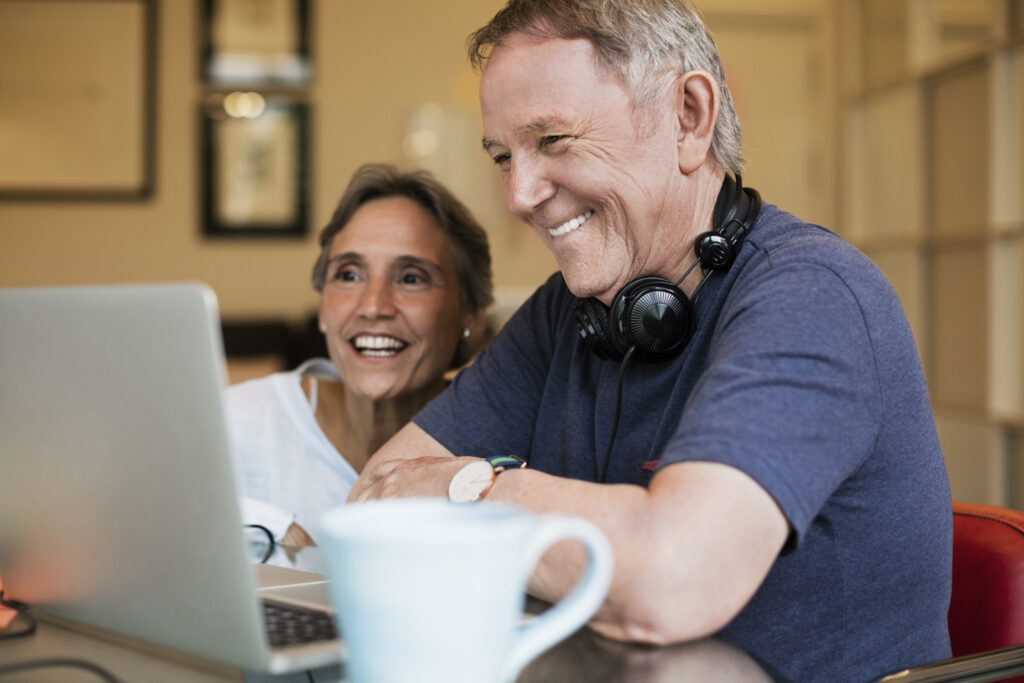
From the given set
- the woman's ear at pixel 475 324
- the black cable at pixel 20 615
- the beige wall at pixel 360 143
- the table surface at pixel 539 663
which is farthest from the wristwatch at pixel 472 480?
the beige wall at pixel 360 143

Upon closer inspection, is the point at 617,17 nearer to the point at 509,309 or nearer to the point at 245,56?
the point at 509,309

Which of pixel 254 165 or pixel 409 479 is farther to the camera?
pixel 254 165

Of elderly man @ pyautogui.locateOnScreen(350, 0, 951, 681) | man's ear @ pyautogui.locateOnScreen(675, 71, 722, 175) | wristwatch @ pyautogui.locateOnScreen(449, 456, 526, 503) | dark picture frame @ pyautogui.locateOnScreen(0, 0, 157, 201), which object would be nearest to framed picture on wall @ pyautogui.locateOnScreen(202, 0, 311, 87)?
dark picture frame @ pyautogui.locateOnScreen(0, 0, 157, 201)

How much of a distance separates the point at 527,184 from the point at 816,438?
0.50m

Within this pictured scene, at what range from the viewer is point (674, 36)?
3.65 ft

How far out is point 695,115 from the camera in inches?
44.8

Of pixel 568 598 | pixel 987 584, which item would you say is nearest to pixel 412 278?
pixel 987 584

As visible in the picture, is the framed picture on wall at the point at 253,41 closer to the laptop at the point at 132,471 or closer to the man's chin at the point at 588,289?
the man's chin at the point at 588,289

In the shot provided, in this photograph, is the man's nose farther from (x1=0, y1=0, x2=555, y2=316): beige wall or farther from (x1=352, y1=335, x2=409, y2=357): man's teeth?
(x1=0, y1=0, x2=555, y2=316): beige wall

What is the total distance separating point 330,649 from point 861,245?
3883mm

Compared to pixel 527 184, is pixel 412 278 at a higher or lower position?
lower

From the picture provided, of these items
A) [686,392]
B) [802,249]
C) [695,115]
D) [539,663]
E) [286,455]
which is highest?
[695,115]

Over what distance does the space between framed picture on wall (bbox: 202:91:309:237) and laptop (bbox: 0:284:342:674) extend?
12.1ft

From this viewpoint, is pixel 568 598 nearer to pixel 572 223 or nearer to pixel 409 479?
pixel 409 479
